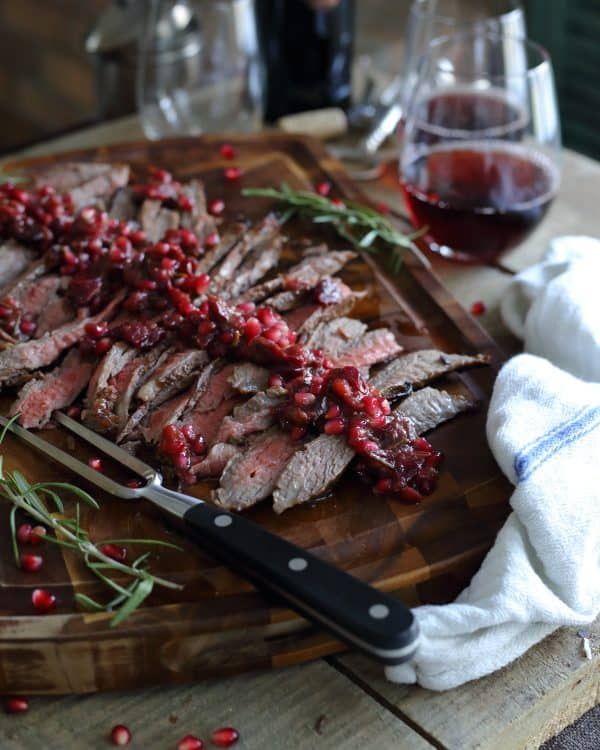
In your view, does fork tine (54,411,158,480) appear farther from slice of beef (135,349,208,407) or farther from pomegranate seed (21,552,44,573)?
pomegranate seed (21,552,44,573)

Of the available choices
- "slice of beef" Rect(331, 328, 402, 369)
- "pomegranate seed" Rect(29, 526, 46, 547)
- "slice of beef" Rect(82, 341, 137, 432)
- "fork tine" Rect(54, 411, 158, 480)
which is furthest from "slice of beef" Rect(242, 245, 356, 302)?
"pomegranate seed" Rect(29, 526, 46, 547)

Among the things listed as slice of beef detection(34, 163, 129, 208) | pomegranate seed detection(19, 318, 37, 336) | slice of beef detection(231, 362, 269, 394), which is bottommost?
pomegranate seed detection(19, 318, 37, 336)

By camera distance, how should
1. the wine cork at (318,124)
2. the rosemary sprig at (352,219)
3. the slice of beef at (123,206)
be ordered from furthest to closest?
the wine cork at (318,124), the slice of beef at (123,206), the rosemary sprig at (352,219)

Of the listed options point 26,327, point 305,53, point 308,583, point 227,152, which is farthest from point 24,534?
point 305,53

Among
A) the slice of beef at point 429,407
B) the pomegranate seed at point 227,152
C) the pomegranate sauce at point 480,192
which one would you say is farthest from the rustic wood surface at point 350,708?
the pomegranate seed at point 227,152

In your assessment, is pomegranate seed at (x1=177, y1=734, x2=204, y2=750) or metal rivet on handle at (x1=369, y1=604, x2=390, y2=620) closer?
metal rivet on handle at (x1=369, y1=604, x2=390, y2=620)

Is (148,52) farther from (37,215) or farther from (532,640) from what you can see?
(532,640)

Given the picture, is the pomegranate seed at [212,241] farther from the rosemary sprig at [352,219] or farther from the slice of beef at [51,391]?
the slice of beef at [51,391]
